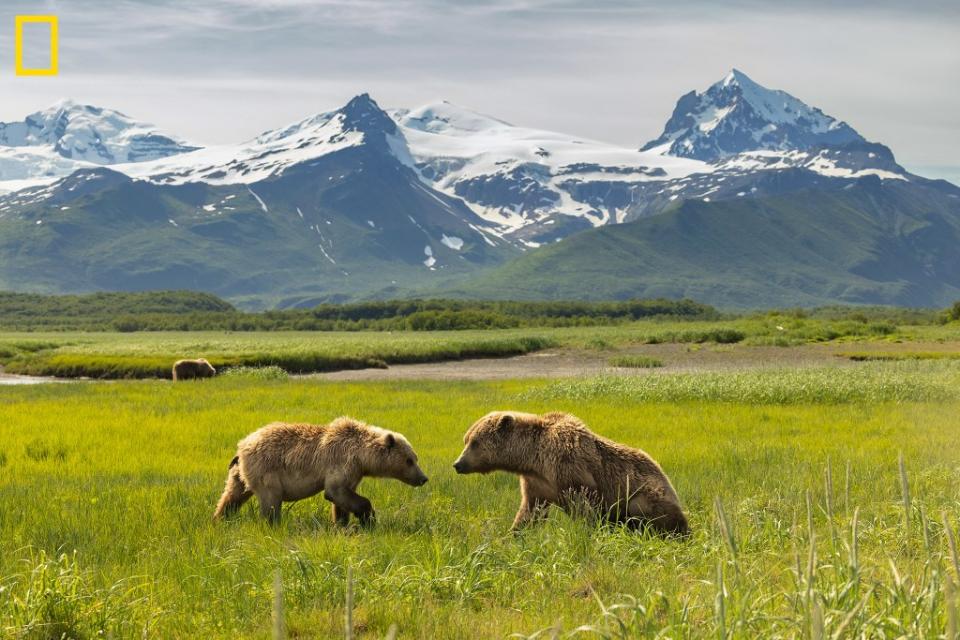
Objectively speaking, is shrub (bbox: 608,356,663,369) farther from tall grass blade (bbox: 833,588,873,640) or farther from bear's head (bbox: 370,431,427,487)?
tall grass blade (bbox: 833,588,873,640)

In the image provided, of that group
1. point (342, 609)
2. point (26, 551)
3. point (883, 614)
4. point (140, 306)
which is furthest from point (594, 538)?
point (140, 306)

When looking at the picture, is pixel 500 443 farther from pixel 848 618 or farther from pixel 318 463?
pixel 848 618

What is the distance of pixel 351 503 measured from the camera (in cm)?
1081

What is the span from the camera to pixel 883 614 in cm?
529

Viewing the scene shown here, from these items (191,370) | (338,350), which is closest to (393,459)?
(191,370)

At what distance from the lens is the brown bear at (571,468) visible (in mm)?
10273

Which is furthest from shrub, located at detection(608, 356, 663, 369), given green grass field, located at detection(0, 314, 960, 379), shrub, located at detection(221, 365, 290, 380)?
shrub, located at detection(221, 365, 290, 380)

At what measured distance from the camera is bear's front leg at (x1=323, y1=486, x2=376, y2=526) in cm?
1077

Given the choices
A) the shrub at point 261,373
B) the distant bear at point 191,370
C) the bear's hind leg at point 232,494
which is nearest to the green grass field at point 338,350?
the shrub at point 261,373

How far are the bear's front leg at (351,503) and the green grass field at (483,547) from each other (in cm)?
41

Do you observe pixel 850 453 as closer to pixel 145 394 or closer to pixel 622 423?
pixel 622 423

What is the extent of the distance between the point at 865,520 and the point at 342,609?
18.7 feet

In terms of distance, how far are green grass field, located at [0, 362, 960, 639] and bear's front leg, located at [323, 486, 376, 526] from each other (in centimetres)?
41

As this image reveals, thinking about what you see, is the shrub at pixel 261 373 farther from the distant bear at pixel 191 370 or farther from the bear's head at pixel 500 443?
the bear's head at pixel 500 443
